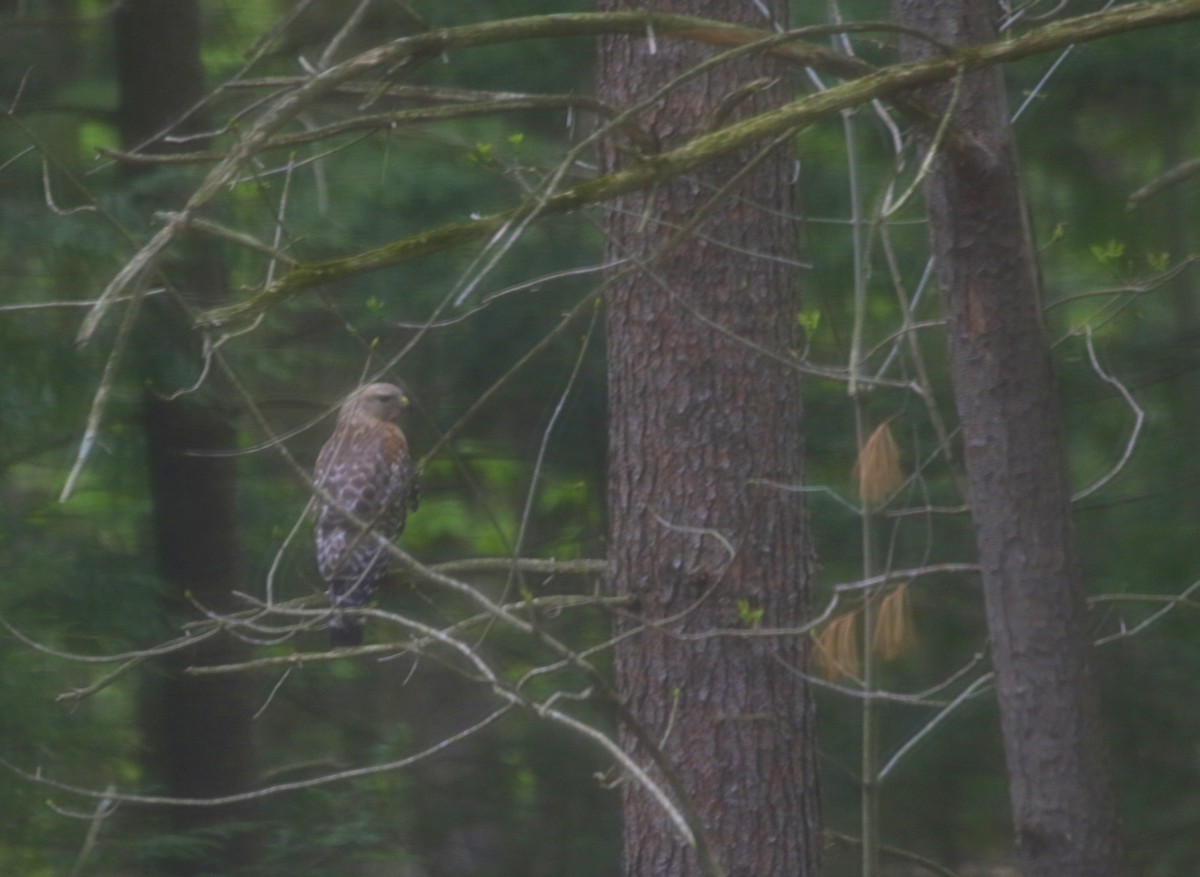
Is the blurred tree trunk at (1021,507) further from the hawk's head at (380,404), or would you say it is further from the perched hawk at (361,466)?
the hawk's head at (380,404)

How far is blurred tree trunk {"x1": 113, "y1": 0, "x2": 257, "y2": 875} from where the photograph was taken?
6887mm

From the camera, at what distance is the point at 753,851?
4.21 meters

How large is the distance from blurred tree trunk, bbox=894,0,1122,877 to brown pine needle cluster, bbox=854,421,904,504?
0.52ft

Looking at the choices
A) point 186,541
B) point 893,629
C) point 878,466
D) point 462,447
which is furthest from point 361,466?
point 878,466

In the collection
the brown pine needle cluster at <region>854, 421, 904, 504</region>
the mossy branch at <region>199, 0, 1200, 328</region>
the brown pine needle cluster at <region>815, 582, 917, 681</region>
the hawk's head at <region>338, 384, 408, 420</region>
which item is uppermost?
the hawk's head at <region>338, 384, 408, 420</region>

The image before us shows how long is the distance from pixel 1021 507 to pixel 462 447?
4.11 m

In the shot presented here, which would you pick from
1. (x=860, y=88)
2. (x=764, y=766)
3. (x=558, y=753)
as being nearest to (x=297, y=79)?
(x=860, y=88)

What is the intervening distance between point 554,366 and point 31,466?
2177 mm

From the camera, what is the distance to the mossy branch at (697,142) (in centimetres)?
277

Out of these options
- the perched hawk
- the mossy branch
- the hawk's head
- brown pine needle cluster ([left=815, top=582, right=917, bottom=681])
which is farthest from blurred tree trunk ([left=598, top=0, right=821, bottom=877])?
the hawk's head

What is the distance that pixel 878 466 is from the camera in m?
3.25

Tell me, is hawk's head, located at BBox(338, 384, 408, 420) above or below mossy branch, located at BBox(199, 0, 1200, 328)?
above

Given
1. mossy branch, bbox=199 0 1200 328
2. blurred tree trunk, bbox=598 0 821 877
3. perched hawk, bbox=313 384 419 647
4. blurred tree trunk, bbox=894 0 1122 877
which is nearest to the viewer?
mossy branch, bbox=199 0 1200 328

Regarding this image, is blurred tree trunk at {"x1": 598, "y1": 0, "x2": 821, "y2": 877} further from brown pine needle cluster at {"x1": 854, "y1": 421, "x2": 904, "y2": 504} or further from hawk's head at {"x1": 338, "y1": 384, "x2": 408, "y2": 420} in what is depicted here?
hawk's head at {"x1": 338, "y1": 384, "x2": 408, "y2": 420}
